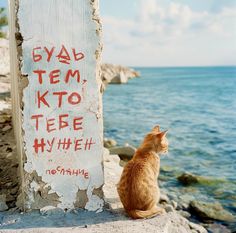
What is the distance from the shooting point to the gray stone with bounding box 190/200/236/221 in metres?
7.41

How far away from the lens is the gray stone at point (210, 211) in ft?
24.3

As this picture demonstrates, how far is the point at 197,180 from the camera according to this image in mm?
9656

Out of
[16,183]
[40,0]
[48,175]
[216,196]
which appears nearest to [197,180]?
[216,196]

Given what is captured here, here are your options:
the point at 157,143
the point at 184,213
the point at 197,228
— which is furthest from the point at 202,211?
the point at 157,143

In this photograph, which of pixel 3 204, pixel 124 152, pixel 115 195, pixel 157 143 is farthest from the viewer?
pixel 124 152

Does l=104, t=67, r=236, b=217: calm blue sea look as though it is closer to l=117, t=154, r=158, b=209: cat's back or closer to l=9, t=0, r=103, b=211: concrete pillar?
l=117, t=154, r=158, b=209: cat's back

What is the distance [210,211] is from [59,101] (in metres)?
4.58

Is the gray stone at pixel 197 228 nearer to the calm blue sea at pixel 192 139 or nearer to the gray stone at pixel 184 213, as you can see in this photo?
the gray stone at pixel 184 213

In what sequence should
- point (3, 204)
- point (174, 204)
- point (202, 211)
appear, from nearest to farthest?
point (3, 204)
point (202, 211)
point (174, 204)

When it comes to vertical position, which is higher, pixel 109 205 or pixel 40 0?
pixel 40 0

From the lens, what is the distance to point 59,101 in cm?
410

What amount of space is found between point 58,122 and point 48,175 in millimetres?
536

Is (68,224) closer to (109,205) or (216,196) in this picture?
(109,205)

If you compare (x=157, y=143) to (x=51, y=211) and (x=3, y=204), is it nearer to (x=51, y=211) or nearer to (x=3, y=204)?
(x=51, y=211)
